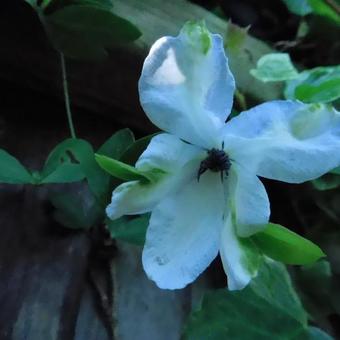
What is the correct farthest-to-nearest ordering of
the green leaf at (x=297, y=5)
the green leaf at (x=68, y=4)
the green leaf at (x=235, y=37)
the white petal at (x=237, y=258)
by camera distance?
the green leaf at (x=297, y=5) → the green leaf at (x=235, y=37) → the green leaf at (x=68, y=4) → the white petal at (x=237, y=258)

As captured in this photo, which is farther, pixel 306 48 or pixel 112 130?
pixel 306 48

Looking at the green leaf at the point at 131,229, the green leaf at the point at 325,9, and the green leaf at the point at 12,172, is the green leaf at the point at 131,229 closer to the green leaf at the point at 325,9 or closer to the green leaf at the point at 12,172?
the green leaf at the point at 12,172

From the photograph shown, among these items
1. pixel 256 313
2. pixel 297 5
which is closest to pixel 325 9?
pixel 297 5

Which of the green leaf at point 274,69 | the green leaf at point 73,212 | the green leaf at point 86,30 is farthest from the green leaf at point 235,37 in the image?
the green leaf at point 73,212

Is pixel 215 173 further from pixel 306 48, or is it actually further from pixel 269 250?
pixel 306 48

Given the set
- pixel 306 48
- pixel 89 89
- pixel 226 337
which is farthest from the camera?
pixel 306 48

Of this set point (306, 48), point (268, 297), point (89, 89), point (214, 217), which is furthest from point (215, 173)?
point (306, 48)

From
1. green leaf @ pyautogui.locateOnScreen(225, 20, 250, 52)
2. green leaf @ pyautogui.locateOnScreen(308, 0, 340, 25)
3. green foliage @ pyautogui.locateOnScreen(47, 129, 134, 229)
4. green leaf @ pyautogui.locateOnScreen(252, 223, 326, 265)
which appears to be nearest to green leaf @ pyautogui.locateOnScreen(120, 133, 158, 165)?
green foliage @ pyautogui.locateOnScreen(47, 129, 134, 229)
